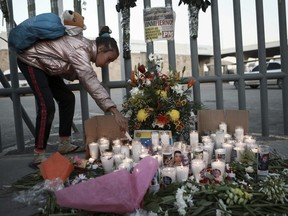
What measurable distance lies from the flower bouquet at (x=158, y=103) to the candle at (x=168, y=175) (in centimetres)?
111

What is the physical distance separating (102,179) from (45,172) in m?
0.99

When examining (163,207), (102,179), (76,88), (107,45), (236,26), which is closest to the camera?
(102,179)

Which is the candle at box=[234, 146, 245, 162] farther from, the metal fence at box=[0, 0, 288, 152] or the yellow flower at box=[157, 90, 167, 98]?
the metal fence at box=[0, 0, 288, 152]

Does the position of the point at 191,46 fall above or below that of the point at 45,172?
above

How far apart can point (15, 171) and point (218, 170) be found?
1972 millimetres

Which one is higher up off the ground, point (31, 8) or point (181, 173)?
point (31, 8)

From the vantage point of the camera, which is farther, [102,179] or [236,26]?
[236,26]

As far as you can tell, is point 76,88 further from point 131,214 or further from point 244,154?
point 131,214

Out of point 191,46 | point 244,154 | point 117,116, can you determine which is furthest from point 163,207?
point 191,46

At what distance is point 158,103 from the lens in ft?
11.2

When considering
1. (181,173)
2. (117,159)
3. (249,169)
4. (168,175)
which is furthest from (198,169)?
(117,159)

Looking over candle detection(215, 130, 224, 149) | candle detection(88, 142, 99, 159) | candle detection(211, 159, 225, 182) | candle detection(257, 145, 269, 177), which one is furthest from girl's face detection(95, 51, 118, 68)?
candle detection(257, 145, 269, 177)

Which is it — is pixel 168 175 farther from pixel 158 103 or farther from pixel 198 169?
pixel 158 103

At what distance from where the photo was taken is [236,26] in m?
4.30
